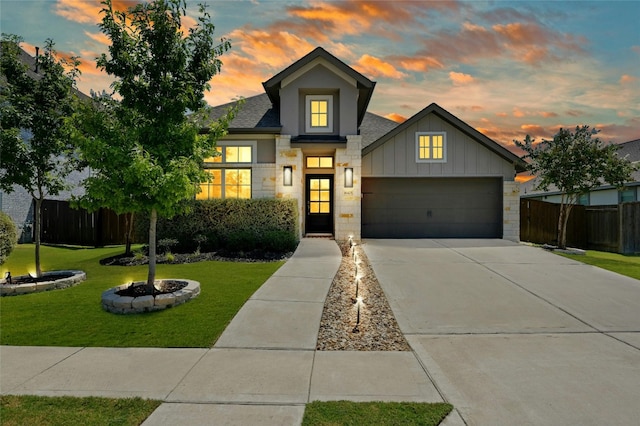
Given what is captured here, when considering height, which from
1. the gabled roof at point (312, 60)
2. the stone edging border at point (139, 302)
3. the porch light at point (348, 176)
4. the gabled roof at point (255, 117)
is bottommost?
the stone edging border at point (139, 302)

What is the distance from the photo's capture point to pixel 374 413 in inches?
122

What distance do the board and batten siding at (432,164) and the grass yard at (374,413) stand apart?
11.9 metres

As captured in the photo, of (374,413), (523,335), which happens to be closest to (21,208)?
(374,413)

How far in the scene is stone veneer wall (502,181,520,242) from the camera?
14.5 metres

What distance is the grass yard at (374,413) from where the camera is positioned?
9.80ft

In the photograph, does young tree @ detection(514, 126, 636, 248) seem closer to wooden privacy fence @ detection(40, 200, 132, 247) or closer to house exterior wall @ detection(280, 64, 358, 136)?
house exterior wall @ detection(280, 64, 358, 136)

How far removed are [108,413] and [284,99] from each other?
12.1 metres

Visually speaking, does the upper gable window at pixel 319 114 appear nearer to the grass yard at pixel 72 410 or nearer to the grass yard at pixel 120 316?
the grass yard at pixel 120 316

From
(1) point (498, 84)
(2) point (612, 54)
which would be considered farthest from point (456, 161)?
(2) point (612, 54)

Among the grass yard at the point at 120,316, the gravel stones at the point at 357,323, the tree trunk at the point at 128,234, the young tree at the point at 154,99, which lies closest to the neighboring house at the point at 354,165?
the tree trunk at the point at 128,234

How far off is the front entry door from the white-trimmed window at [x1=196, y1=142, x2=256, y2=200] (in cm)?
262

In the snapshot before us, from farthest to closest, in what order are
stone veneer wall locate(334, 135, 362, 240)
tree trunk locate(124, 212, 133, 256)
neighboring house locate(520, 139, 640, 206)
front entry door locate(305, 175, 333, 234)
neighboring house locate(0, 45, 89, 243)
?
neighboring house locate(520, 139, 640, 206), neighboring house locate(0, 45, 89, 243), front entry door locate(305, 175, 333, 234), stone veneer wall locate(334, 135, 362, 240), tree trunk locate(124, 212, 133, 256)

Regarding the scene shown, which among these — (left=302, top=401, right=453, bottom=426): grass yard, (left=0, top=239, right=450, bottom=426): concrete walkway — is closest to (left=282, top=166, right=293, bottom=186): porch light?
(left=0, top=239, right=450, bottom=426): concrete walkway

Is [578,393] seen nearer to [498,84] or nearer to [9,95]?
[9,95]
